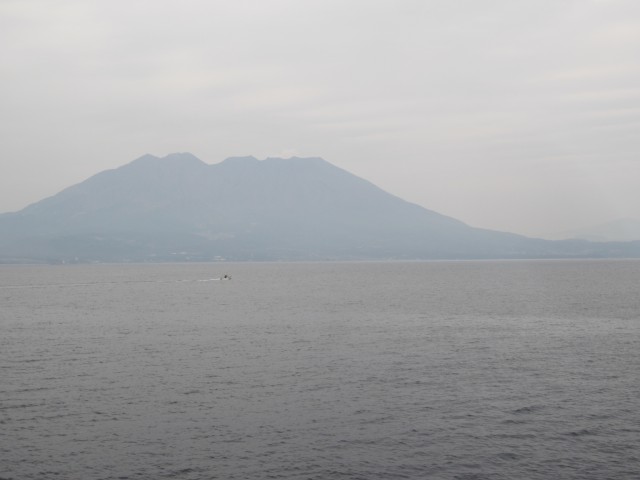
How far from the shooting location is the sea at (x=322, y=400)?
4231cm

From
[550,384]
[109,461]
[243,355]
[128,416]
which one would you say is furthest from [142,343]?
[550,384]

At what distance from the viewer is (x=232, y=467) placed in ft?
137

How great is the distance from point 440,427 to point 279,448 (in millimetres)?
12811

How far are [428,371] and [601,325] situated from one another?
50.8 metres

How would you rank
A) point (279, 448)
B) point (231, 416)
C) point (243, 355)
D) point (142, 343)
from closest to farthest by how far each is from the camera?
1. point (279, 448)
2. point (231, 416)
3. point (243, 355)
4. point (142, 343)

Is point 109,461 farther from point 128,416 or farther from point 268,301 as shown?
point 268,301

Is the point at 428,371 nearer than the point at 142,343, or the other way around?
the point at 428,371

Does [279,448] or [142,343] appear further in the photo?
[142,343]

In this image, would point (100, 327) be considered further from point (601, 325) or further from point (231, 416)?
point (601, 325)

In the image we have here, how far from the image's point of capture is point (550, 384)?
62.4 meters

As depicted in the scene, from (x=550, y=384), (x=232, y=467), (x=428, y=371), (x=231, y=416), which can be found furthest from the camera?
(x=428, y=371)

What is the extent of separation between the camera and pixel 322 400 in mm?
57344

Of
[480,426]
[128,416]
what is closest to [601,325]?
[480,426]

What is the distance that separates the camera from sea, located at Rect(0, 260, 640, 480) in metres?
42.3
